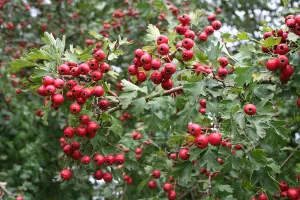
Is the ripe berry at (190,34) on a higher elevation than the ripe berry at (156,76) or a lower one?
higher

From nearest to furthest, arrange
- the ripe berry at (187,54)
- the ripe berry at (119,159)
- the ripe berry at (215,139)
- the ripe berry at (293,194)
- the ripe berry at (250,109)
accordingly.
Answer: the ripe berry at (250,109) → the ripe berry at (215,139) → the ripe berry at (187,54) → the ripe berry at (293,194) → the ripe berry at (119,159)

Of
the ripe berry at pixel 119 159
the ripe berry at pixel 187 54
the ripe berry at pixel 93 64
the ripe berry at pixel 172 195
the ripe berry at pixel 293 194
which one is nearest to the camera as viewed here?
the ripe berry at pixel 93 64

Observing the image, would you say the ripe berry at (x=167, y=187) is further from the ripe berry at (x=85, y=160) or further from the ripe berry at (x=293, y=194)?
the ripe berry at (x=293, y=194)

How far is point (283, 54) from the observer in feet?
8.25

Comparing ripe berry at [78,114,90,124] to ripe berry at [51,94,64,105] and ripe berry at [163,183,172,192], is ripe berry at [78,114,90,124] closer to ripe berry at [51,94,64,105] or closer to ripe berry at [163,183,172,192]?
ripe berry at [51,94,64,105]

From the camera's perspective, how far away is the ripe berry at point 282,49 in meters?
2.50

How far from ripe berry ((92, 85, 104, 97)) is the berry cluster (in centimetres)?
113

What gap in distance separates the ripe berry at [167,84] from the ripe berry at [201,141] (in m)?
0.44

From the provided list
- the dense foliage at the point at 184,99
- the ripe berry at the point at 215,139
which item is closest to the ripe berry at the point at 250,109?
the dense foliage at the point at 184,99

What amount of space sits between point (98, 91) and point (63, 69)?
0.28 m

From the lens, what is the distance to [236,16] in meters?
5.91

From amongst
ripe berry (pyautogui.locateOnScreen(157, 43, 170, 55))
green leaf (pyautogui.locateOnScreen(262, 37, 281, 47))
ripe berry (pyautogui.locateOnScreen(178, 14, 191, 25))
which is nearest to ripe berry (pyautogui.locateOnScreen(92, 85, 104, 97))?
ripe berry (pyautogui.locateOnScreen(157, 43, 170, 55))

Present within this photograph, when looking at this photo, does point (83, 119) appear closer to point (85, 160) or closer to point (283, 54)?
point (85, 160)

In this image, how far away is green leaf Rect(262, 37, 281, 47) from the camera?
8.03 ft
